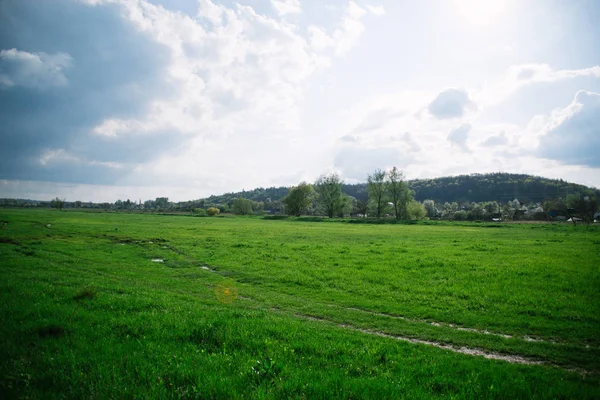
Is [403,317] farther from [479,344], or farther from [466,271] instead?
[466,271]

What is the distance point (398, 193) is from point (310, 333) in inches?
4522

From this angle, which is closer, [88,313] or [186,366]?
[186,366]

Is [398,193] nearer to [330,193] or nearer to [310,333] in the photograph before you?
Answer: [330,193]

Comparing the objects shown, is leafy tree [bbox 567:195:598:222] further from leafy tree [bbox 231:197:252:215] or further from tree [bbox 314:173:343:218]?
leafy tree [bbox 231:197:252:215]

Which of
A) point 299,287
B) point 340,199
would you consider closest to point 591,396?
point 299,287

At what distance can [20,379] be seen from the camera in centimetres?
611

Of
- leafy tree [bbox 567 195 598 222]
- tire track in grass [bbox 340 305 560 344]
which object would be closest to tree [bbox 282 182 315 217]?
leafy tree [bbox 567 195 598 222]

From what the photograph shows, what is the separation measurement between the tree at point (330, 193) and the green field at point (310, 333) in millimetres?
108247

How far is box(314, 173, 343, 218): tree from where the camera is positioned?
13125 cm

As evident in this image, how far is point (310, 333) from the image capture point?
398 inches

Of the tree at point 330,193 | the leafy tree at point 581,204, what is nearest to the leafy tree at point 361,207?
the tree at point 330,193

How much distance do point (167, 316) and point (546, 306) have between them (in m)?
17.2

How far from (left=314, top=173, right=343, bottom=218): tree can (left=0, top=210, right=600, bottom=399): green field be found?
10825 cm

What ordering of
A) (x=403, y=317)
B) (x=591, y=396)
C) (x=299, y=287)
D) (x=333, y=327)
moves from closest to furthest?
(x=591, y=396) → (x=333, y=327) → (x=403, y=317) → (x=299, y=287)
